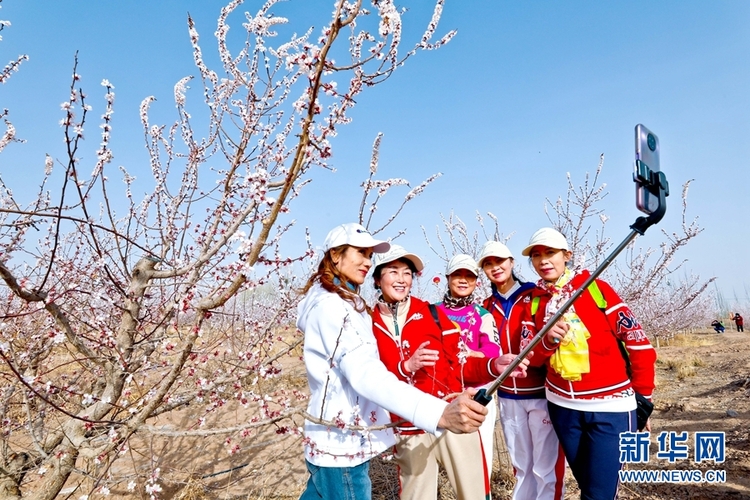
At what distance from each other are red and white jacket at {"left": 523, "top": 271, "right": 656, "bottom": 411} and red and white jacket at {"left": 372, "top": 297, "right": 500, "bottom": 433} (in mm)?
500

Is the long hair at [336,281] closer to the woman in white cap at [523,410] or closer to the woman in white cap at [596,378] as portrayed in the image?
the woman in white cap at [596,378]

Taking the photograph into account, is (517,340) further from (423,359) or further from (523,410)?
(423,359)

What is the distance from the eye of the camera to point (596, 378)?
2.63 metres

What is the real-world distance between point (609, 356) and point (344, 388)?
1.96m

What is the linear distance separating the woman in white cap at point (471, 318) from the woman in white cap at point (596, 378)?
16.5 inches

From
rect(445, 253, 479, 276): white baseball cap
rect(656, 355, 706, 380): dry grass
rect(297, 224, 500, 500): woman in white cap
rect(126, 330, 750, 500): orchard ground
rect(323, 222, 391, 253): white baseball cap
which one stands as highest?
rect(445, 253, 479, 276): white baseball cap

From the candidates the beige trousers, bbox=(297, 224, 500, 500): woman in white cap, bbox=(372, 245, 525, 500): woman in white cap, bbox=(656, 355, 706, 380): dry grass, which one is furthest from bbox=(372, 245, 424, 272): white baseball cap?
bbox=(656, 355, 706, 380): dry grass

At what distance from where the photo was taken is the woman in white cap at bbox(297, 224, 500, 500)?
148 centimetres

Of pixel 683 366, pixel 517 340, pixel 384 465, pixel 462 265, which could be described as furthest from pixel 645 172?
pixel 683 366

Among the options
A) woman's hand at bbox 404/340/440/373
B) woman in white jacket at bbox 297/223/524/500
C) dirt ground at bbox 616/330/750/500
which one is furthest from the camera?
dirt ground at bbox 616/330/750/500

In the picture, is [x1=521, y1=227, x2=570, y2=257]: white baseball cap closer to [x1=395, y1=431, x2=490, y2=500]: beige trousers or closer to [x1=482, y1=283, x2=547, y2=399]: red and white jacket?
[x1=482, y1=283, x2=547, y2=399]: red and white jacket

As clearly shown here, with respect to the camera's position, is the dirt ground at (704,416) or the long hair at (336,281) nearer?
the long hair at (336,281)

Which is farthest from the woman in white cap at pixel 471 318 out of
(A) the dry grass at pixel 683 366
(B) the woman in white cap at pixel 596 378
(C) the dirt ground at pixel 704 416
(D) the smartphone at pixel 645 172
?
(A) the dry grass at pixel 683 366

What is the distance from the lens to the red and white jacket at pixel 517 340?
318cm
